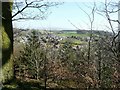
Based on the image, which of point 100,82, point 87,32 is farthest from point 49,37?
point 100,82

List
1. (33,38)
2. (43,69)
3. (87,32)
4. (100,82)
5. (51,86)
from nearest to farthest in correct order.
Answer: (100,82) < (51,86) < (87,32) < (43,69) < (33,38)

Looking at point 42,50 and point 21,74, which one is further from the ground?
point 42,50

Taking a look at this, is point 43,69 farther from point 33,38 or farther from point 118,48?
point 118,48

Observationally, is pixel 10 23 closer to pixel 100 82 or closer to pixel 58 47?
pixel 100 82

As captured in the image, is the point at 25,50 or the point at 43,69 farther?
A: the point at 25,50

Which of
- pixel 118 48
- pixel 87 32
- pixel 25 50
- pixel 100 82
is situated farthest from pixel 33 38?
pixel 118 48

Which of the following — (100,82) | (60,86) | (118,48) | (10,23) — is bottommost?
(60,86)

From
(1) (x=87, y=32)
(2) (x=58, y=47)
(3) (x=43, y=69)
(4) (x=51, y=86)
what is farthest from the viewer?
(2) (x=58, y=47)
